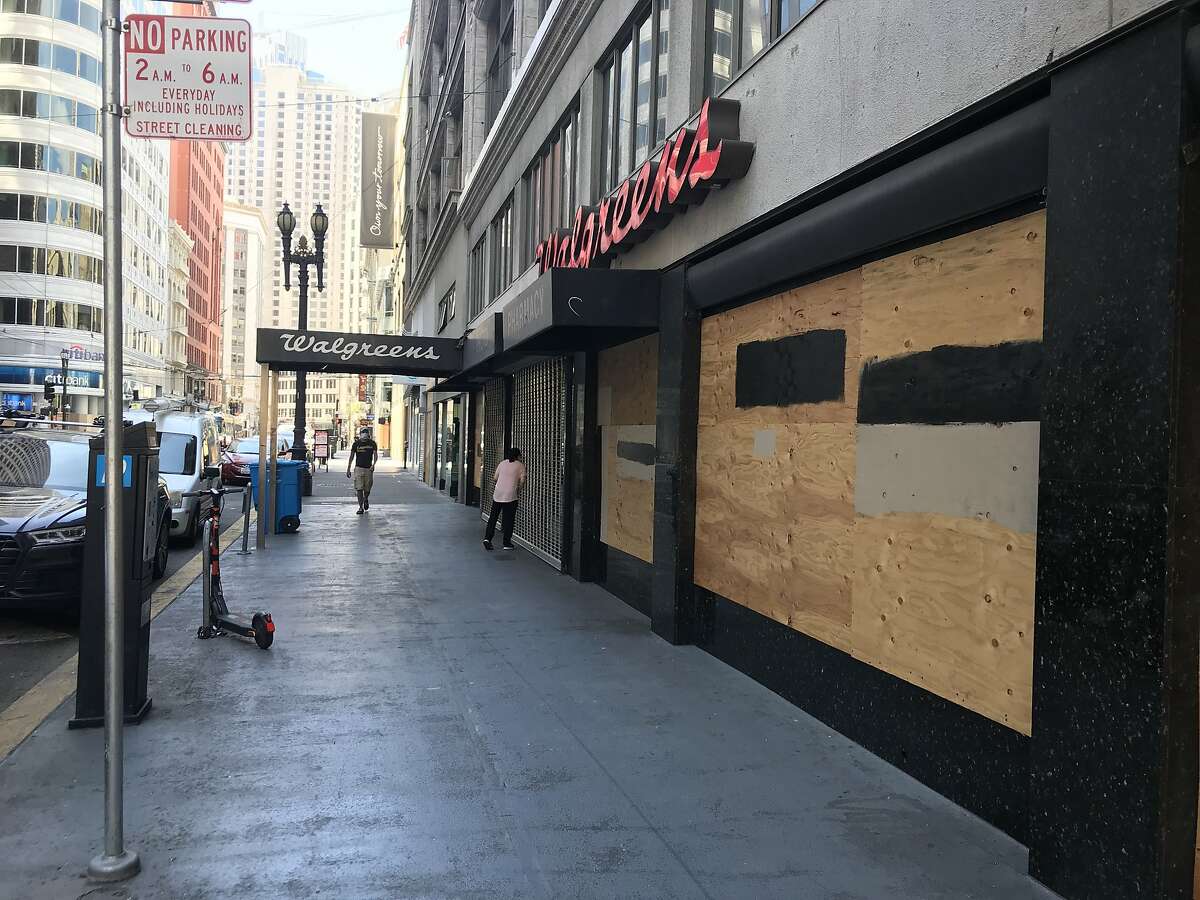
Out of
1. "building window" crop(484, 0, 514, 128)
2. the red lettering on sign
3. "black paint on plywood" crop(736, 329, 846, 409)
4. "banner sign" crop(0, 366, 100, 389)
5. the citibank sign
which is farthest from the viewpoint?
"banner sign" crop(0, 366, 100, 389)

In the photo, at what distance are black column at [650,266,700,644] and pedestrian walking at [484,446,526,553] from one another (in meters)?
6.15

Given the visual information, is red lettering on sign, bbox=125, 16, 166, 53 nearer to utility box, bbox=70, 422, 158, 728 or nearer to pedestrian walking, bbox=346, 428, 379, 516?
utility box, bbox=70, 422, 158, 728

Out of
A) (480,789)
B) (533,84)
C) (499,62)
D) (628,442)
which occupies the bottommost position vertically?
(480,789)

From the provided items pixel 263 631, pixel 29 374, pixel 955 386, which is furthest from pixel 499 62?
pixel 29 374

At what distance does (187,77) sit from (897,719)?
4.74 m

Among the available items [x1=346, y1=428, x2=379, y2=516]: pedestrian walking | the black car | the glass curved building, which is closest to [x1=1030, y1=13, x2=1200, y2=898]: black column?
the black car

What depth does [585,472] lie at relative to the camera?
11242mm

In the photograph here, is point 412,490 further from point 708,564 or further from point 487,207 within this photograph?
point 708,564

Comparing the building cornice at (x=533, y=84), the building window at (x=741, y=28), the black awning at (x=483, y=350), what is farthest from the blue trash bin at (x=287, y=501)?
the building window at (x=741, y=28)

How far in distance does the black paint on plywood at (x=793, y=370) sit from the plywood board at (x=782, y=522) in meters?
0.23

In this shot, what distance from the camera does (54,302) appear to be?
56.2 metres

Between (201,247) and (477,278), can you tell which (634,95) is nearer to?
(477,278)

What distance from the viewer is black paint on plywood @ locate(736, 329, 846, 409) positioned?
5848mm

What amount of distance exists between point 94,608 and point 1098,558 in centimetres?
541
